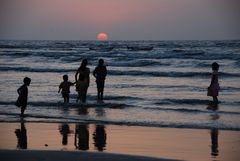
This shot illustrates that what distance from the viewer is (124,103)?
17.3m

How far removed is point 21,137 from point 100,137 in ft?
5.43

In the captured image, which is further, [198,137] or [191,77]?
[191,77]

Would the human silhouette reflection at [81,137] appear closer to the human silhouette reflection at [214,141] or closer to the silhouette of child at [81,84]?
the human silhouette reflection at [214,141]

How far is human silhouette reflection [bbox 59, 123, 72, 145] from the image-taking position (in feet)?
31.7

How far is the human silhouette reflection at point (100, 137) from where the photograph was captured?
29.7ft

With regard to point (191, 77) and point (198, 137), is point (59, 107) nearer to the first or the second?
point (198, 137)

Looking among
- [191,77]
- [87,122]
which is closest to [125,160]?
[87,122]

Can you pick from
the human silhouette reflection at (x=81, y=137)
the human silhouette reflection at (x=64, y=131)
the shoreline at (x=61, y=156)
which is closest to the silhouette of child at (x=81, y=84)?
the human silhouette reflection at (x=64, y=131)

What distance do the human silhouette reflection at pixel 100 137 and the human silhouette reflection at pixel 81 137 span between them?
7.0 inches

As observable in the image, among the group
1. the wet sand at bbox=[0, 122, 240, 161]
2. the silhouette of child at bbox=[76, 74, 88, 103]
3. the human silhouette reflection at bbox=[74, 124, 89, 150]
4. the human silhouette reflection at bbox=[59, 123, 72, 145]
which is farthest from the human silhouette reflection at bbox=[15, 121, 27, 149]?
the silhouette of child at bbox=[76, 74, 88, 103]

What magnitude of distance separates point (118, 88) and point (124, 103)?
18.1 feet

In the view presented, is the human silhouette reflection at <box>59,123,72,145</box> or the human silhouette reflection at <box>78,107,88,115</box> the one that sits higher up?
the human silhouette reflection at <box>78,107,88,115</box>

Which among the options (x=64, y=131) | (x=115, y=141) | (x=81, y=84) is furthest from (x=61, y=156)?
(x=81, y=84)

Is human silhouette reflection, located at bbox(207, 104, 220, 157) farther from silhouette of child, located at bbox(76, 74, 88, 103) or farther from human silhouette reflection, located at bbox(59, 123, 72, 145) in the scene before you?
silhouette of child, located at bbox(76, 74, 88, 103)
